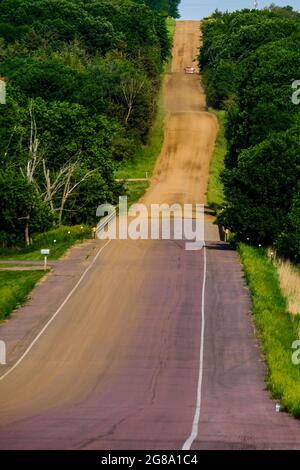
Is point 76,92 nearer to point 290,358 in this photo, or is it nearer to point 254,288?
point 254,288

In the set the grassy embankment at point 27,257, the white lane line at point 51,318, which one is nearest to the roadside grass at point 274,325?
the white lane line at point 51,318

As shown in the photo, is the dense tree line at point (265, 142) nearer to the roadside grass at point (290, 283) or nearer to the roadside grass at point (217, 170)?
the roadside grass at point (290, 283)

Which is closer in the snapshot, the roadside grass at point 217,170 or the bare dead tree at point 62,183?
the bare dead tree at point 62,183

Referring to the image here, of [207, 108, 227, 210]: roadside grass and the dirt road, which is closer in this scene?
the dirt road

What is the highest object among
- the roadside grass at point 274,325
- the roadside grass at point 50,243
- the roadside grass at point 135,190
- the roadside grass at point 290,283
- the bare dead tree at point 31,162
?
the bare dead tree at point 31,162

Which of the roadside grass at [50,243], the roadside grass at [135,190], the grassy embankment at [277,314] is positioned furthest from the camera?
the roadside grass at [135,190]

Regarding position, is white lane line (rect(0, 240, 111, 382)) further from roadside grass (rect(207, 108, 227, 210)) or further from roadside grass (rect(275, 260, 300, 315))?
roadside grass (rect(207, 108, 227, 210))

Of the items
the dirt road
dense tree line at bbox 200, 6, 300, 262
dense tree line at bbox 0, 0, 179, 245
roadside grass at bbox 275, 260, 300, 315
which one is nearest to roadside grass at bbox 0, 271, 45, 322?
the dirt road
